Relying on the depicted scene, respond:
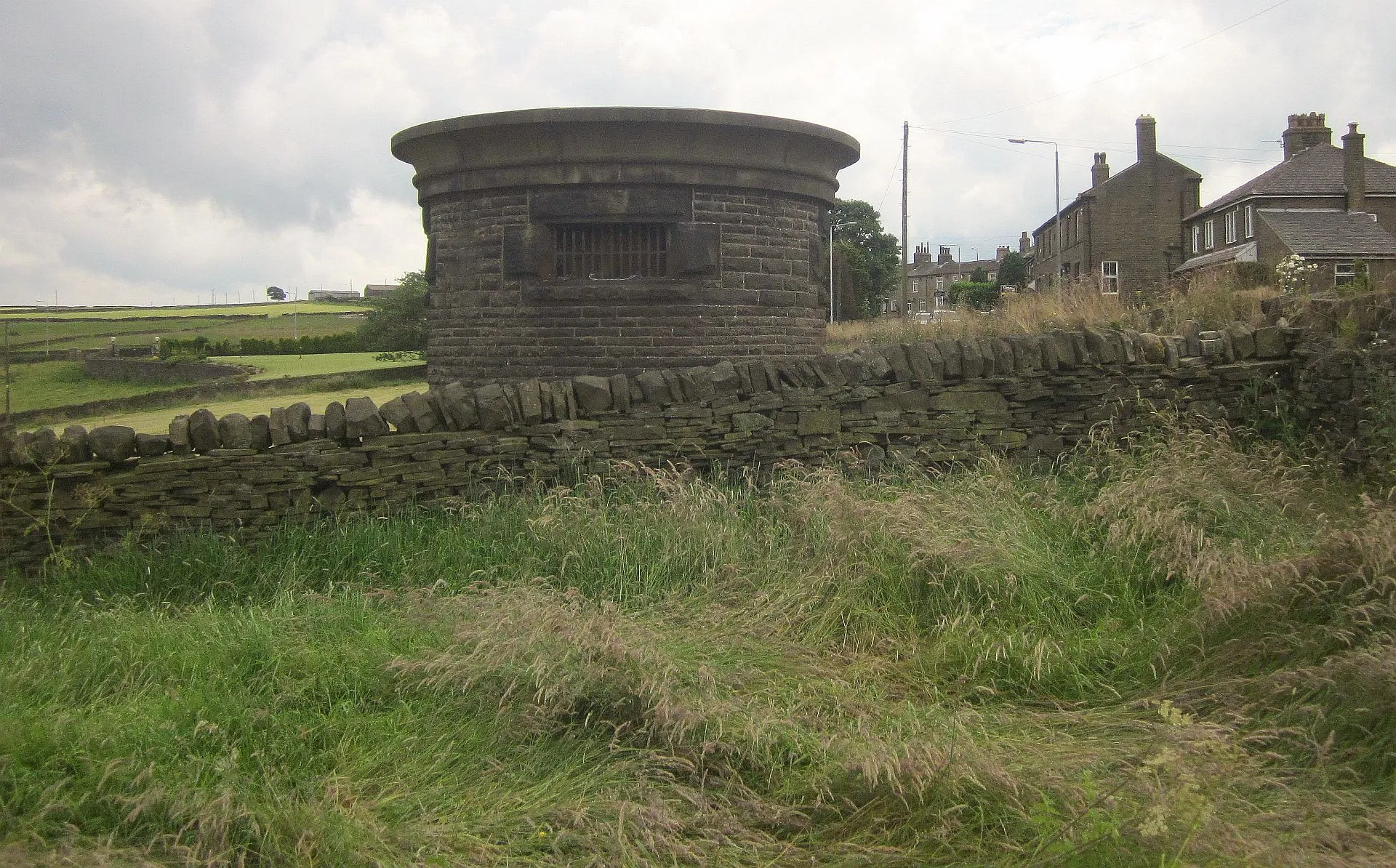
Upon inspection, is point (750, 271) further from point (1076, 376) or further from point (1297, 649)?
point (1297, 649)

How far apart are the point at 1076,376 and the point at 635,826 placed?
6215 millimetres

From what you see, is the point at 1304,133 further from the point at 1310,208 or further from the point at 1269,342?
the point at 1269,342

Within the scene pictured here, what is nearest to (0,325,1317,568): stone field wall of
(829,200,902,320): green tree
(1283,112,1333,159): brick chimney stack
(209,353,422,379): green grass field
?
(209,353,422,379): green grass field

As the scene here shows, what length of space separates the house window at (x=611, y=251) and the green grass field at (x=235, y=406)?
2.32 metres

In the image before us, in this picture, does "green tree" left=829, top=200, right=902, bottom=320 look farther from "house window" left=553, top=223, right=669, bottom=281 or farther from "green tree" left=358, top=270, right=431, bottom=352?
"house window" left=553, top=223, right=669, bottom=281

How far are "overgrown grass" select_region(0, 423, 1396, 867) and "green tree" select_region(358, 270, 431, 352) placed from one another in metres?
9.17

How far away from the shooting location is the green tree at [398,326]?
51.0 ft

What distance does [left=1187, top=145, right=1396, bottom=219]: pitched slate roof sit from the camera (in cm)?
4003

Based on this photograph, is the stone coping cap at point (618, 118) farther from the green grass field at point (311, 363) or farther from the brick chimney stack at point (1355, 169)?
the brick chimney stack at point (1355, 169)

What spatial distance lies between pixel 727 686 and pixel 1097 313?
362 inches

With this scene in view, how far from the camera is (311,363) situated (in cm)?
1316

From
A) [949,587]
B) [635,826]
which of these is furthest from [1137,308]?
[635,826]

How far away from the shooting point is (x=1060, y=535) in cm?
646

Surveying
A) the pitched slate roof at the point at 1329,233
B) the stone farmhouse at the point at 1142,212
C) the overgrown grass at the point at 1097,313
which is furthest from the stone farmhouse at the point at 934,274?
the overgrown grass at the point at 1097,313
